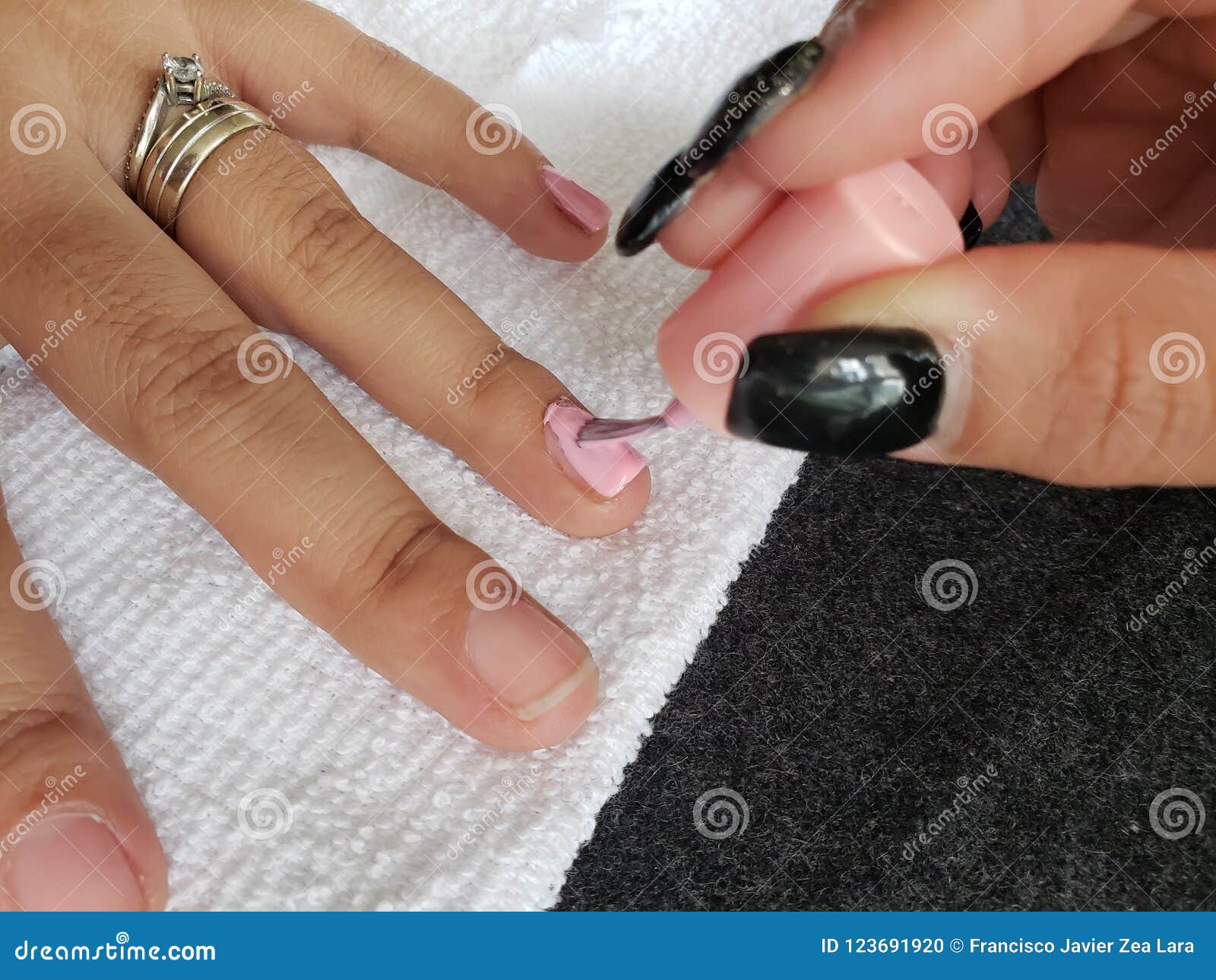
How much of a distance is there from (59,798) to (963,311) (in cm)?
38

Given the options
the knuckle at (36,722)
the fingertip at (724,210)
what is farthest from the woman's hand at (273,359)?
the fingertip at (724,210)

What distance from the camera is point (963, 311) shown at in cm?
30

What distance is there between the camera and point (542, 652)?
0.40m

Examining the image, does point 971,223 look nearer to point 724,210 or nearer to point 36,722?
point 724,210

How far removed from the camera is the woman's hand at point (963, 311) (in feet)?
0.97

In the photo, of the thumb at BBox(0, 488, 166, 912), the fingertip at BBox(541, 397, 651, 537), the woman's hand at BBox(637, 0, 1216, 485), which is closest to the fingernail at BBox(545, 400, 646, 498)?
the fingertip at BBox(541, 397, 651, 537)

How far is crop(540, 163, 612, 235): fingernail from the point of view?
22.0 inches

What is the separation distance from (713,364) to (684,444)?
0.18 m

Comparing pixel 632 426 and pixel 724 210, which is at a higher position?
pixel 724 210

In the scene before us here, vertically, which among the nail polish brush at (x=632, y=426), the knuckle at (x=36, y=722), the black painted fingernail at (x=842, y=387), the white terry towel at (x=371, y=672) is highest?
the black painted fingernail at (x=842, y=387)

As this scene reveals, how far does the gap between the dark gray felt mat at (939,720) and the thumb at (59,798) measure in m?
0.17

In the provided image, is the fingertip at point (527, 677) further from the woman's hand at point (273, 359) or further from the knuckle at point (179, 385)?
the knuckle at point (179, 385)

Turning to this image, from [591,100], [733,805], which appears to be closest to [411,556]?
[733,805]

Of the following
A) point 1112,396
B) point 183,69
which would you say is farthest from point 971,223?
point 183,69
